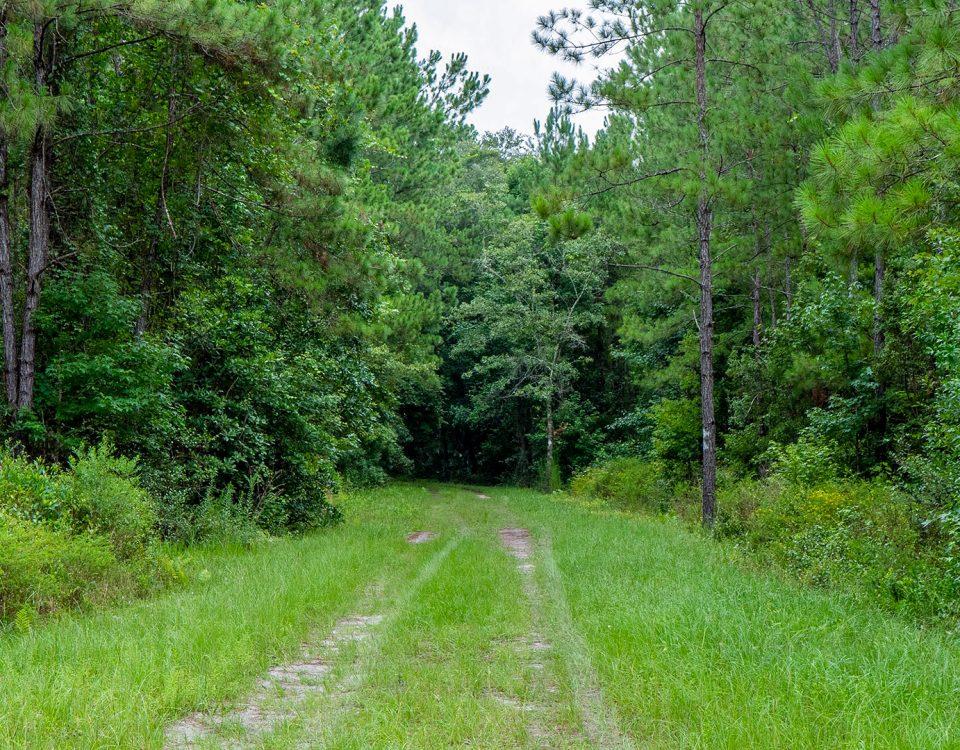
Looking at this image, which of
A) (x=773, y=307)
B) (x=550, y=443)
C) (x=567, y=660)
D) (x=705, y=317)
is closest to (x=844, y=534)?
(x=705, y=317)

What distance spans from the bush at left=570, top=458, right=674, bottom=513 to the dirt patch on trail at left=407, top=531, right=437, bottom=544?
21.8 ft

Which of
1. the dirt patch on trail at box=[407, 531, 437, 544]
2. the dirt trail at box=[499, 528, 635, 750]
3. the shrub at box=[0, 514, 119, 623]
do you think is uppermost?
the shrub at box=[0, 514, 119, 623]

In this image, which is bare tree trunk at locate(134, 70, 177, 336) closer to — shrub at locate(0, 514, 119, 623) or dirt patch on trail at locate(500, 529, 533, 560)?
shrub at locate(0, 514, 119, 623)

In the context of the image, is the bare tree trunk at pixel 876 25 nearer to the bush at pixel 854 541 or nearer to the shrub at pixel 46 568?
the bush at pixel 854 541

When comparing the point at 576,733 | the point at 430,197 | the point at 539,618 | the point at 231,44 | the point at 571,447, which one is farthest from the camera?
the point at 571,447

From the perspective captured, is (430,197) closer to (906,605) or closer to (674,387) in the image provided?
(674,387)

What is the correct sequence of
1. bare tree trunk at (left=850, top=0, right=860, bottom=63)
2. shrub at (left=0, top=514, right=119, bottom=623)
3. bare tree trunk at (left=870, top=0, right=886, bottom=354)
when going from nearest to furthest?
shrub at (left=0, top=514, right=119, bottom=623)
bare tree trunk at (left=870, top=0, right=886, bottom=354)
bare tree trunk at (left=850, top=0, right=860, bottom=63)

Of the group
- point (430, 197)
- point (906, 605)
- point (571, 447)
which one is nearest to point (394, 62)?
point (430, 197)

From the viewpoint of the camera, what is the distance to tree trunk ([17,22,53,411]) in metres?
8.98

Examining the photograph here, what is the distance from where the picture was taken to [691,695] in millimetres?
4297

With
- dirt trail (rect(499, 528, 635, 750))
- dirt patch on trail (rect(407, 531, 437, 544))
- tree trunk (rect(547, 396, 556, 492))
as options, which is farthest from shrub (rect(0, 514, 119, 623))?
tree trunk (rect(547, 396, 556, 492))

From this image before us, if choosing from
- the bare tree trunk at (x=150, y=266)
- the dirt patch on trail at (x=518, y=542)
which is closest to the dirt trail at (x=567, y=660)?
the dirt patch on trail at (x=518, y=542)

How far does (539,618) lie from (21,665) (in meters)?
4.20

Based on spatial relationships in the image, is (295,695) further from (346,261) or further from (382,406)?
(382,406)
